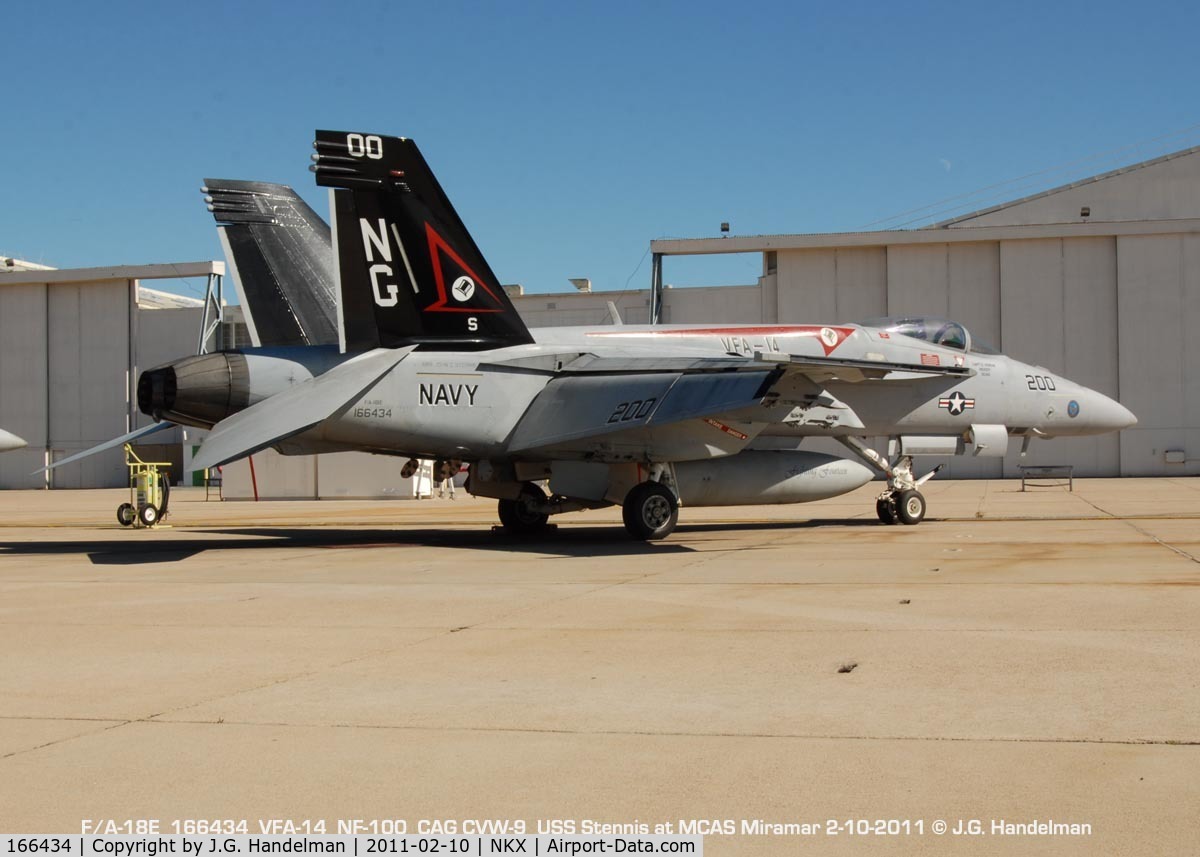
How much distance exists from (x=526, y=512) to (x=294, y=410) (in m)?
4.87

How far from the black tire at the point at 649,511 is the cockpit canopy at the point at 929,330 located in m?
5.02

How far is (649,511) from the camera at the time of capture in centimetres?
1535

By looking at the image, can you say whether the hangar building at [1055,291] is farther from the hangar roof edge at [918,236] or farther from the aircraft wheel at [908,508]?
the aircraft wheel at [908,508]

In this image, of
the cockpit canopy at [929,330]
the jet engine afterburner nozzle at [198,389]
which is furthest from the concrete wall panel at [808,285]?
the jet engine afterburner nozzle at [198,389]

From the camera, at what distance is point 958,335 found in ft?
60.6

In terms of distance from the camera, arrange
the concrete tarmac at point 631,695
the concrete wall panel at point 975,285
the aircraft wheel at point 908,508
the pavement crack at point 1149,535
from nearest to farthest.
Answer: the concrete tarmac at point 631,695 < the pavement crack at point 1149,535 < the aircraft wheel at point 908,508 < the concrete wall panel at point 975,285

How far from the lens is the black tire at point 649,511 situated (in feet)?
50.2

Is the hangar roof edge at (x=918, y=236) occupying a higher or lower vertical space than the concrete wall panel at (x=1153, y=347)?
higher

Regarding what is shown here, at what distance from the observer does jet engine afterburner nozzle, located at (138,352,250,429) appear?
45.3ft

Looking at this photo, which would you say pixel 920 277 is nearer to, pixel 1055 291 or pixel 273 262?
pixel 1055 291

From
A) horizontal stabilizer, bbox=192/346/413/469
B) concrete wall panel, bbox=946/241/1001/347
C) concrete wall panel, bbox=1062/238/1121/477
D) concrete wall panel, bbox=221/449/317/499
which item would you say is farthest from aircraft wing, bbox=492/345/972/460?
concrete wall panel, bbox=1062/238/1121/477

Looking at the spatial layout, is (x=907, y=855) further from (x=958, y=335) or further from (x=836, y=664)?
(x=958, y=335)

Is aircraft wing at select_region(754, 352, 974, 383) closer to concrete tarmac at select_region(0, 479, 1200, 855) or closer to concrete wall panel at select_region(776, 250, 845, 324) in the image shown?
concrete tarmac at select_region(0, 479, 1200, 855)

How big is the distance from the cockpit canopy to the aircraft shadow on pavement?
17.4 feet
